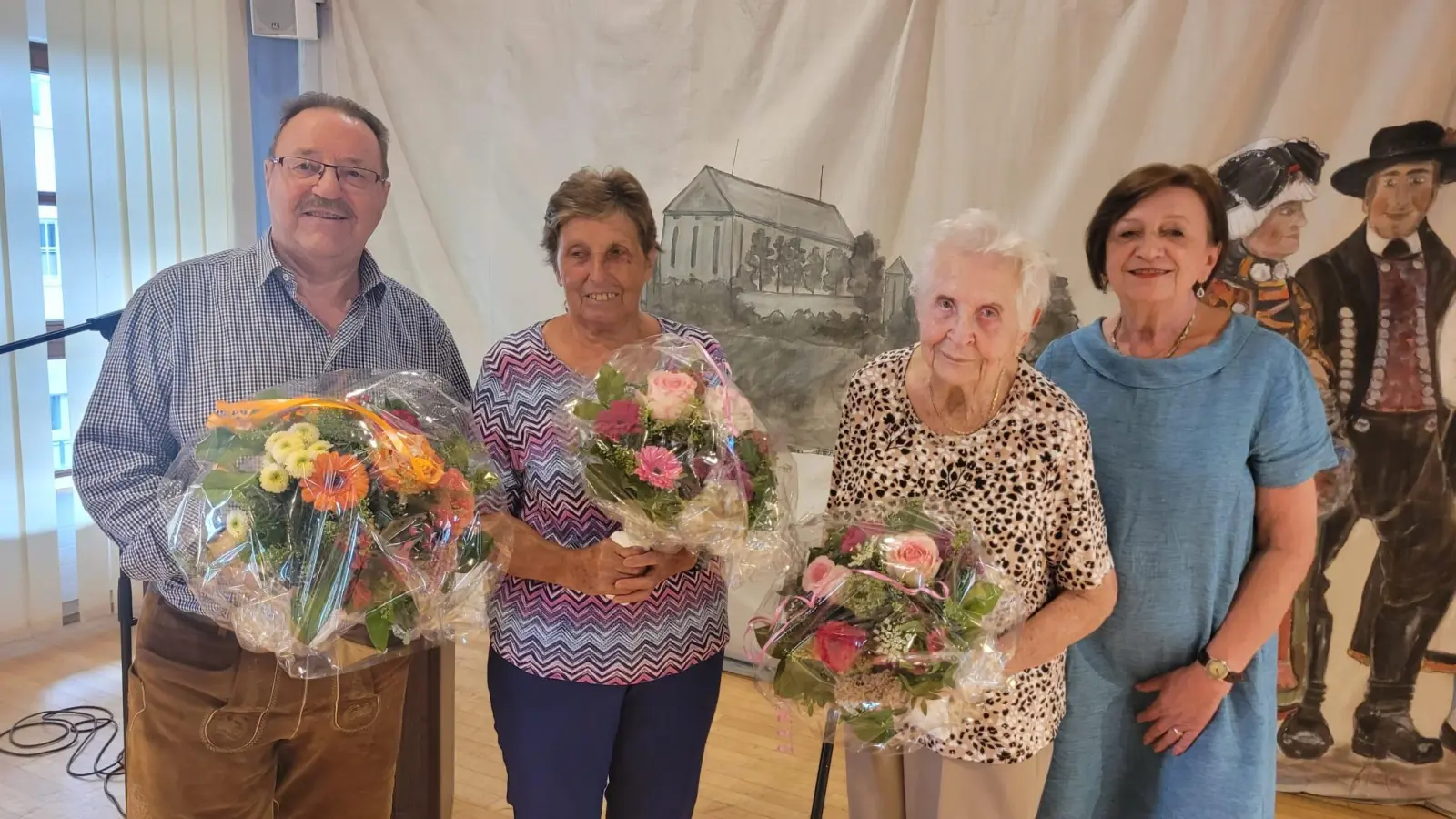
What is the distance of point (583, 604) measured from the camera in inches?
66.2

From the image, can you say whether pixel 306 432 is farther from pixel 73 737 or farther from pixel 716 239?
pixel 73 737

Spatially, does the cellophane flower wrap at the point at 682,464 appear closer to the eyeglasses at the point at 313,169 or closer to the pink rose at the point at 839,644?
the pink rose at the point at 839,644

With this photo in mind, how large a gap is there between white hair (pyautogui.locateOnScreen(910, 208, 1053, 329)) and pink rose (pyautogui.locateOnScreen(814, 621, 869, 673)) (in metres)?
0.57

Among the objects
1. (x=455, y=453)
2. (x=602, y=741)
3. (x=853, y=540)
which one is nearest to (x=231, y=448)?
(x=455, y=453)

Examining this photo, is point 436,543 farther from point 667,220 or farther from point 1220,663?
point 667,220

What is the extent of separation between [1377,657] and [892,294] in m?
1.90

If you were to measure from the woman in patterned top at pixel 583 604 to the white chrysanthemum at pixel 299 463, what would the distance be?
1.29ft

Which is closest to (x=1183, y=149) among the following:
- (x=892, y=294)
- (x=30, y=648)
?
(x=892, y=294)

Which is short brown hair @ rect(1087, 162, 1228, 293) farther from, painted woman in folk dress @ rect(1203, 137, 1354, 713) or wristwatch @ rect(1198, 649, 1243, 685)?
painted woman in folk dress @ rect(1203, 137, 1354, 713)

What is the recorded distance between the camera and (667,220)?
371 centimetres

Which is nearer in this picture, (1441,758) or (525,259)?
(1441,758)

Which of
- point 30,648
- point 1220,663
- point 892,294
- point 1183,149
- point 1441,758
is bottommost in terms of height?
point 30,648

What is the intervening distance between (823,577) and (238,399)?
3.58ft

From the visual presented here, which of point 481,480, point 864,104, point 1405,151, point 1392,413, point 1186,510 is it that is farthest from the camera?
point 864,104
